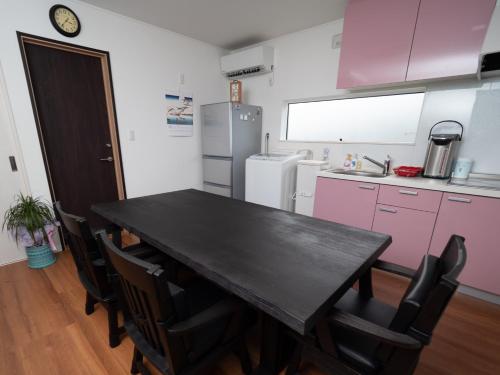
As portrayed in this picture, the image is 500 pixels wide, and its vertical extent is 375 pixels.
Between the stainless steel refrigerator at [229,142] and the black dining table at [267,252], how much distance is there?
5.37 ft

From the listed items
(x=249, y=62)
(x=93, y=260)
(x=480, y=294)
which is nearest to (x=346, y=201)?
(x=480, y=294)

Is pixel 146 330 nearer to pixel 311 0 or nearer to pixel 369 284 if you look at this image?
pixel 369 284

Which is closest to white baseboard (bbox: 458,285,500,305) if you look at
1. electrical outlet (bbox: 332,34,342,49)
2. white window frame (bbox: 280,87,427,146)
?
white window frame (bbox: 280,87,427,146)

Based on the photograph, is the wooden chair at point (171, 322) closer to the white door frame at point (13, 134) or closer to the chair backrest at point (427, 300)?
the chair backrest at point (427, 300)

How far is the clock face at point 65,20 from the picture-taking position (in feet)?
7.19

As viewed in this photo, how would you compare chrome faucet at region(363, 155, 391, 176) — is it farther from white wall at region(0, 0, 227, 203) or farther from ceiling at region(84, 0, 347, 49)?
white wall at region(0, 0, 227, 203)

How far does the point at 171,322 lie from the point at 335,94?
288 centimetres

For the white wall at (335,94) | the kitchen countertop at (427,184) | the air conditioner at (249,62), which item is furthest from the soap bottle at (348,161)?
the air conditioner at (249,62)

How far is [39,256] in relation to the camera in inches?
86.2

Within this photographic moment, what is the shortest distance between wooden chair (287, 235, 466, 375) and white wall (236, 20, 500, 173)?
1.74 m

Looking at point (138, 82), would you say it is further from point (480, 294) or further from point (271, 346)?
point (480, 294)

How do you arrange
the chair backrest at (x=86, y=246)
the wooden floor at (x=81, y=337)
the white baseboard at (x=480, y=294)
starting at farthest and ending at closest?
the white baseboard at (x=480, y=294) < the wooden floor at (x=81, y=337) < the chair backrest at (x=86, y=246)

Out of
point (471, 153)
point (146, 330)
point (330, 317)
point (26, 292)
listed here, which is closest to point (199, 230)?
point (146, 330)

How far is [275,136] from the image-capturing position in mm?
3445
